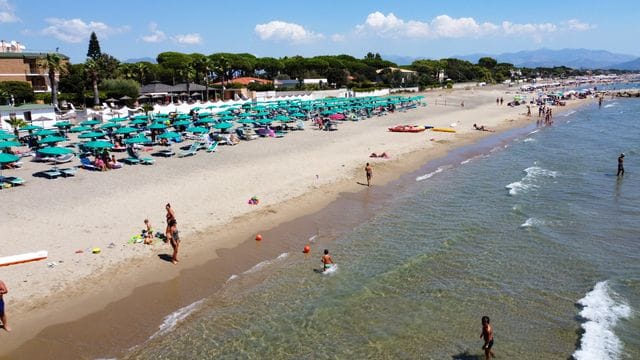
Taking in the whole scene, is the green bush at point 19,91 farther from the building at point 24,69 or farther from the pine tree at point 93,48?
the pine tree at point 93,48

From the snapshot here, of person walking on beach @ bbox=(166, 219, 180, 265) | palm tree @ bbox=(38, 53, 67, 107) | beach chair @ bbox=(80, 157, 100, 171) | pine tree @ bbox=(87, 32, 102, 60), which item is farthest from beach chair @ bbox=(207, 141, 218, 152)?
pine tree @ bbox=(87, 32, 102, 60)

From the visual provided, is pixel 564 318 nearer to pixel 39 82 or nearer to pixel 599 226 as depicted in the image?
pixel 599 226

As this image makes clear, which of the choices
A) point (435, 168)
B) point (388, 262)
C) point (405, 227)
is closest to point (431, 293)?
point (388, 262)

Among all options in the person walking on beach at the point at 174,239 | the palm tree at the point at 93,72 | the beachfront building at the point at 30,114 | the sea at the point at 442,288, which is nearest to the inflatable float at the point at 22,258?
the person walking on beach at the point at 174,239

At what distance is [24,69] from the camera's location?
212 feet

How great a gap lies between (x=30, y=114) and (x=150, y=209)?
95.9 ft

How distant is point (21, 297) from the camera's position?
1182cm

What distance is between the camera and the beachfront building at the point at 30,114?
39219mm

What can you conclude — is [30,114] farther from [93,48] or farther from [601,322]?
[93,48]

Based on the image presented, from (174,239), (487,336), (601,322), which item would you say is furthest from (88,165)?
(601,322)

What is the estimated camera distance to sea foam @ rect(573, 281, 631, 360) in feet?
34.4

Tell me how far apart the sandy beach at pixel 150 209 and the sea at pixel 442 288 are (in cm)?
216

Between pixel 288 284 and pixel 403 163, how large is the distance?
696 inches

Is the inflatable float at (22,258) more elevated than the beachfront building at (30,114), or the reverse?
the beachfront building at (30,114)
